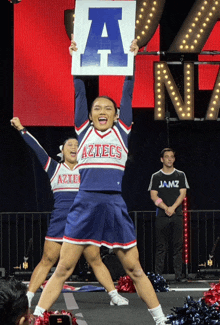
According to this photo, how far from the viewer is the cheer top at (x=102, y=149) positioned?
17.3ft

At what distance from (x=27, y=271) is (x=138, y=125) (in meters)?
3.37

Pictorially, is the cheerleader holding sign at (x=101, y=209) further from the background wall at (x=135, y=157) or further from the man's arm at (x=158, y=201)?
the background wall at (x=135, y=157)

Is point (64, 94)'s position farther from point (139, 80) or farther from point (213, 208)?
point (213, 208)

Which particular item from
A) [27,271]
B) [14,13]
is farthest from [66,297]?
[14,13]

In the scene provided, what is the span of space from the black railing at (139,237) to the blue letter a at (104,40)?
596 cm

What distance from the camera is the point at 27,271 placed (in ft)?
36.5

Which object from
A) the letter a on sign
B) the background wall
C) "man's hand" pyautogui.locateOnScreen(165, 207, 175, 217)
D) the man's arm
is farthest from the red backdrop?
the letter a on sign

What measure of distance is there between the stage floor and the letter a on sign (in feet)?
7.73

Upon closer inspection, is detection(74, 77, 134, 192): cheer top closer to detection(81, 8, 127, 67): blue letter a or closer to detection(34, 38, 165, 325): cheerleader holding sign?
detection(34, 38, 165, 325): cheerleader holding sign

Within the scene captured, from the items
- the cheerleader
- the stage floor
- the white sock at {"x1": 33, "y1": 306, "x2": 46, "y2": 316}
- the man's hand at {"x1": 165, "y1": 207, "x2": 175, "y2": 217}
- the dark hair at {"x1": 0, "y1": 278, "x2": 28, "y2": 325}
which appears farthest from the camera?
the man's hand at {"x1": 165, "y1": 207, "x2": 175, "y2": 217}

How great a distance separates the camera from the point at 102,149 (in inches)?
209

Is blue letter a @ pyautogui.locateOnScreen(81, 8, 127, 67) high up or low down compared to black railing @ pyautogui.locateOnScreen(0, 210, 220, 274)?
up

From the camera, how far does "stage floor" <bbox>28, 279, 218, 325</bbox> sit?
Result: 6.07 metres

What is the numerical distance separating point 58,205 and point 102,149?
7.86 feet
